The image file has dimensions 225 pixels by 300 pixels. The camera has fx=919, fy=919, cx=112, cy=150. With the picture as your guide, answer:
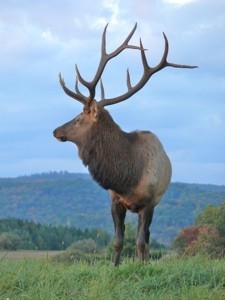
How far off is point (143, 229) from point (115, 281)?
321 centimetres

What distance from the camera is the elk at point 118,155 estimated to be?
505 inches

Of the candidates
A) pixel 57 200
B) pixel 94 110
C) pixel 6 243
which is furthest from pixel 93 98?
pixel 57 200

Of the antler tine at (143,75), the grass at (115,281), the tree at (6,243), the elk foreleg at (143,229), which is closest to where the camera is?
the grass at (115,281)

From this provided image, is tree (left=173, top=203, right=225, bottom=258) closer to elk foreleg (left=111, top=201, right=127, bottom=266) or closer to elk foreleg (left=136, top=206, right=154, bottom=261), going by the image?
elk foreleg (left=111, top=201, right=127, bottom=266)

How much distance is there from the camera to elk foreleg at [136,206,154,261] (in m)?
12.4

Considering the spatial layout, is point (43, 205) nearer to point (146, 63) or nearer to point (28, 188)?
point (28, 188)

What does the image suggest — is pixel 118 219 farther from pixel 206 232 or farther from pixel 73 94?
pixel 206 232

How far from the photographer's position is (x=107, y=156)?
1305 cm

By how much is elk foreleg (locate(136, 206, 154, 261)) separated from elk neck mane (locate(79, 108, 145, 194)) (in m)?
0.54

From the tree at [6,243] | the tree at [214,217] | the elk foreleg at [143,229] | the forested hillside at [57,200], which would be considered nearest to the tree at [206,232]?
the tree at [214,217]

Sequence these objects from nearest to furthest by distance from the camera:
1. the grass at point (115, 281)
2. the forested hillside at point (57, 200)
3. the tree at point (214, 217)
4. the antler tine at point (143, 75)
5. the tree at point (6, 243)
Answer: the grass at point (115, 281) < the antler tine at point (143, 75) < the tree at point (6, 243) < the tree at point (214, 217) < the forested hillside at point (57, 200)

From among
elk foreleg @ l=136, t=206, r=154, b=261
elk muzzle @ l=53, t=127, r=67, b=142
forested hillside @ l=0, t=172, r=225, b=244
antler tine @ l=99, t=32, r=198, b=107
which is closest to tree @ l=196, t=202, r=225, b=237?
antler tine @ l=99, t=32, r=198, b=107

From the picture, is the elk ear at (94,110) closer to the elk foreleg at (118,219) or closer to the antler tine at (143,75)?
the antler tine at (143,75)

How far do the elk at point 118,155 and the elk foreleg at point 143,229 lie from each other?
0.5 inches
